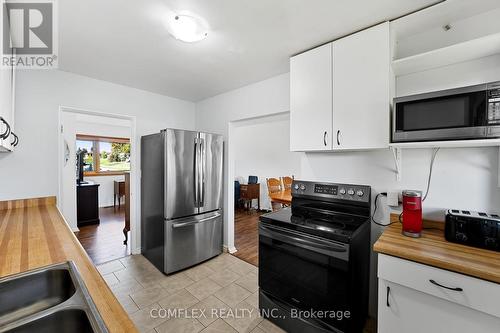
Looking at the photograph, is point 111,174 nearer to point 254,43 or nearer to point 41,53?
point 41,53

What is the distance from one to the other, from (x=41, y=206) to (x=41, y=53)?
1549 mm

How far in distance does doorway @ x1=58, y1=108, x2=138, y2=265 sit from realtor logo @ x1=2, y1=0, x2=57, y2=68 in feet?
1.96

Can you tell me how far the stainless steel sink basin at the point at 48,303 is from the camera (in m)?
0.67

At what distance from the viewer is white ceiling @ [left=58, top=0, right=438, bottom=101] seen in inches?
56.5

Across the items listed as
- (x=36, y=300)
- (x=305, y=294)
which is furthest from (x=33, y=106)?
(x=305, y=294)

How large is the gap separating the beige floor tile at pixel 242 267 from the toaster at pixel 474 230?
204cm

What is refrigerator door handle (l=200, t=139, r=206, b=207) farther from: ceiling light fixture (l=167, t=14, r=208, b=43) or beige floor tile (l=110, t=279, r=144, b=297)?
ceiling light fixture (l=167, t=14, r=208, b=43)

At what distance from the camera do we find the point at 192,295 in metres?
2.20

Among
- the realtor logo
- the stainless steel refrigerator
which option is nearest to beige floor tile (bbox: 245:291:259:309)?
the stainless steel refrigerator

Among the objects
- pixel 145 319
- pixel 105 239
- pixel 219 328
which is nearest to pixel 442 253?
pixel 219 328

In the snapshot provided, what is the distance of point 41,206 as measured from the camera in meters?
2.29

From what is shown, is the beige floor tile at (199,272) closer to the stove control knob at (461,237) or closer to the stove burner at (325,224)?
the stove burner at (325,224)

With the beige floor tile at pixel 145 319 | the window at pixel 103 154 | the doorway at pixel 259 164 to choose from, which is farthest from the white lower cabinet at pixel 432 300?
the window at pixel 103 154

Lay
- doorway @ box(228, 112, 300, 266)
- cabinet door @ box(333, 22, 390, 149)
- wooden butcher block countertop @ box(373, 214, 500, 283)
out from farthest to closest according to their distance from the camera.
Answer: doorway @ box(228, 112, 300, 266) < cabinet door @ box(333, 22, 390, 149) < wooden butcher block countertop @ box(373, 214, 500, 283)
